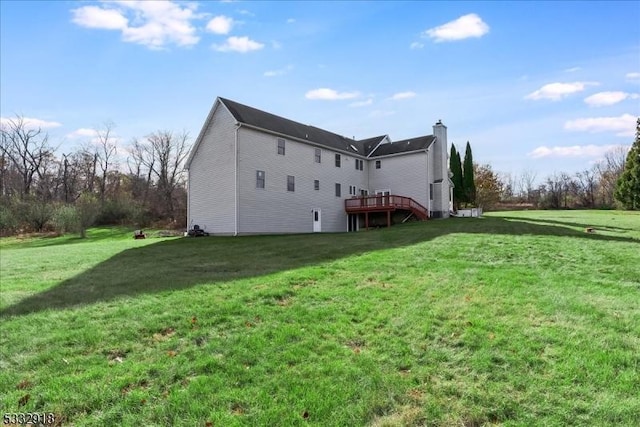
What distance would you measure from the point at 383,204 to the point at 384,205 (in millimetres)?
264

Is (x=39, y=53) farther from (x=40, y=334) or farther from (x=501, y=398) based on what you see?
(x=501, y=398)

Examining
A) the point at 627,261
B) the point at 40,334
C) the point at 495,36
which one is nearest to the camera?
the point at 40,334

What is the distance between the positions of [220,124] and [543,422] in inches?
913

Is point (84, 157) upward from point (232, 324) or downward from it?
upward

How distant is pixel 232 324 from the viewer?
5746 millimetres

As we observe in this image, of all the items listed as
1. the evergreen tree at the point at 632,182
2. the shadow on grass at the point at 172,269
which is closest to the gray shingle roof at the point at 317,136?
the shadow on grass at the point at 172,269

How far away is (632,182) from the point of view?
35.3m

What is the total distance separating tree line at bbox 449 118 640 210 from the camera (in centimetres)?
3656

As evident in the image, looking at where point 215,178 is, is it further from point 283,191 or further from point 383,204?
point 383,204

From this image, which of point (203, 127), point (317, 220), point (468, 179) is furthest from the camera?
point (468, 179)

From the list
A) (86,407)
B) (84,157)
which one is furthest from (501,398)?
(84,157)

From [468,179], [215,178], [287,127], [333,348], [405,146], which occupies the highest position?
[287,127]

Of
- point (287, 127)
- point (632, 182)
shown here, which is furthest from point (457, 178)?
point (287, 127)

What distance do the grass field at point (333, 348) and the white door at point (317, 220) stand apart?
697 inches
